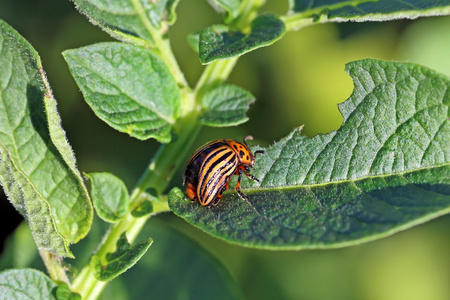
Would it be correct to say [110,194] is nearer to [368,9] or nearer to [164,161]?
[164,161]

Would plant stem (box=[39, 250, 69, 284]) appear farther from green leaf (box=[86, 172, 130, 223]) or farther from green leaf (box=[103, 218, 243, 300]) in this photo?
green leaf (box=[103, 218, 243, 300])

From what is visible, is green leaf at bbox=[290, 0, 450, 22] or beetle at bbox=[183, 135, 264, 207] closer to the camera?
green leaf at bbox=[290, 0, 450, 22]

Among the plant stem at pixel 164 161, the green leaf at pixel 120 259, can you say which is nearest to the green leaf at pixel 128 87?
the plant stem at pixel 164 161

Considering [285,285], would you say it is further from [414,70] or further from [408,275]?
[414,70]

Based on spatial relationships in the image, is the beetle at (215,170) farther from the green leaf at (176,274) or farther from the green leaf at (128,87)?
the green leaf at (176,274)

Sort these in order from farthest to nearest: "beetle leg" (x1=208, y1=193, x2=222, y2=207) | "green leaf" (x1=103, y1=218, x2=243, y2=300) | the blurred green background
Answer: the blurred green background
"green leaf" (x1=103, y1=218, x2=243, y2=300)
"beetle leg" (x1=208, y1=193, x2=222, y2=207)

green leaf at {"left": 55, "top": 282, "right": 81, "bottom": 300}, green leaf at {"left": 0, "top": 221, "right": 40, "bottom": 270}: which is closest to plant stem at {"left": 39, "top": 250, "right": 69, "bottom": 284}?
green leaf at {"left": 55, "top": 282, "right": 81, "bottom": 300}

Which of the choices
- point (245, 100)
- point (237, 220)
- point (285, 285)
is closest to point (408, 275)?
point (285, 285)

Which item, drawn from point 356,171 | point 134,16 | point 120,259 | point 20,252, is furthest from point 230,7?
point 20,252
